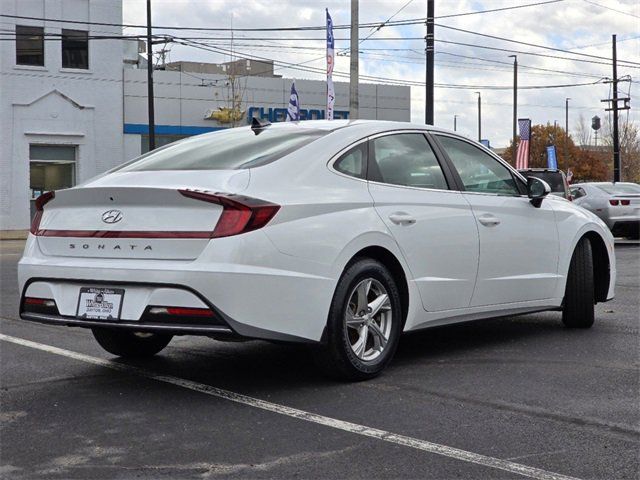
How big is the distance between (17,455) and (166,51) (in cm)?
3789

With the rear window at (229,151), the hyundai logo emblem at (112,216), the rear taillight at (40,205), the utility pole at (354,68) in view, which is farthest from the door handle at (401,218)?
the utility pole at (354,68)

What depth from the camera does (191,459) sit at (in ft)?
13.2

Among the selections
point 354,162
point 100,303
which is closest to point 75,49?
point 354,162

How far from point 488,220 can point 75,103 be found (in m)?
28.2

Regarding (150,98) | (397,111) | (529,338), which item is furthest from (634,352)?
(397,111)

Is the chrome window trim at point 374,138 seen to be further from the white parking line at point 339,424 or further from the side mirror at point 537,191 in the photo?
the white parking line at point 339,424

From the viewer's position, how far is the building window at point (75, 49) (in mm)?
32656

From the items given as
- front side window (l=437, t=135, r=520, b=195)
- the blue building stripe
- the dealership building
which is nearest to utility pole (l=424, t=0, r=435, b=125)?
the blue building stripe

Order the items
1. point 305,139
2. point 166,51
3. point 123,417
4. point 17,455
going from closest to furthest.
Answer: point 17,455 < point 123,417 < point 305,139 < point 166,51

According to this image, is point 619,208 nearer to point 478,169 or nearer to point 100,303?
point 478,169

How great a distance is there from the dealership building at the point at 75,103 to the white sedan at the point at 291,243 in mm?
25071

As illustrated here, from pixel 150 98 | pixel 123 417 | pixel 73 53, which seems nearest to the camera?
pixel 123 417

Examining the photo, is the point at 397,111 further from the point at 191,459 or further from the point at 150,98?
the point at 191,459

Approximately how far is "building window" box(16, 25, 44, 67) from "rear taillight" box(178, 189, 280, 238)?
95.1ft
